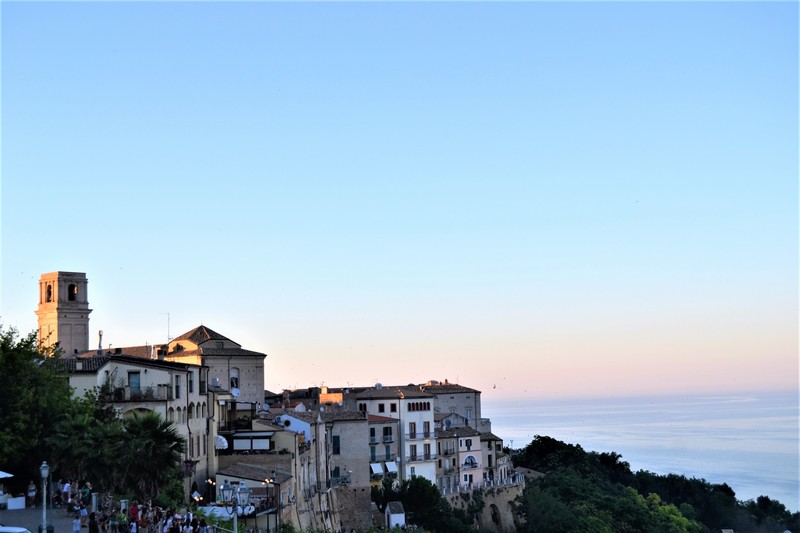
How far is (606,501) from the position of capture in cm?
8438

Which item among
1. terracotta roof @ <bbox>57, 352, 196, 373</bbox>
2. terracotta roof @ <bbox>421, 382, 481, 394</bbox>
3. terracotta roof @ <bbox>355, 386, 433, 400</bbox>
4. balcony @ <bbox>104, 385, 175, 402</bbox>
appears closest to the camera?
terracotta roof @ <bbox>57, 352, 196, 373</bbox>

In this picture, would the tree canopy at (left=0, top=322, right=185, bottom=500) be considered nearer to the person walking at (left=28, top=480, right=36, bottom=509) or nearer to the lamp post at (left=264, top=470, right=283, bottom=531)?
the person walking at (left=28, top=480, right=36, bottom=509)

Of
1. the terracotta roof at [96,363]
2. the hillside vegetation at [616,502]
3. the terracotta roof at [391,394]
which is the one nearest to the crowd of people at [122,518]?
the terracotta roof at [96,363]

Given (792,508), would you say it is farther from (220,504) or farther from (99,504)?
(99,504)

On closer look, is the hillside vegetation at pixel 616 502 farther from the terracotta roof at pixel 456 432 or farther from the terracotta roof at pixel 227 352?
the terracotta roof at pixel 227 352

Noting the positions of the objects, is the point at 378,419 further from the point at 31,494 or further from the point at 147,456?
the point at 31,494

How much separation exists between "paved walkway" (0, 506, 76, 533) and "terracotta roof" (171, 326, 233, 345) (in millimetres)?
41999

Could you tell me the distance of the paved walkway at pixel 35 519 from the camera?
28.9 meters

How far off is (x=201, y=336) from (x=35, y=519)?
4538cm

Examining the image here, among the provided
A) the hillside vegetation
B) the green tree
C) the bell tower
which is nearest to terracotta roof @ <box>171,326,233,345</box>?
the bell tower

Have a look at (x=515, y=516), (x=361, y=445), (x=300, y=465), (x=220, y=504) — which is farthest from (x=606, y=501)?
(x=220, y=504)

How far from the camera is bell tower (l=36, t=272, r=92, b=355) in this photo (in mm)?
75312

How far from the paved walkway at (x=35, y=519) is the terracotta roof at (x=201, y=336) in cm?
4200

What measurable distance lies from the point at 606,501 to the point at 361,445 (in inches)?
1086
